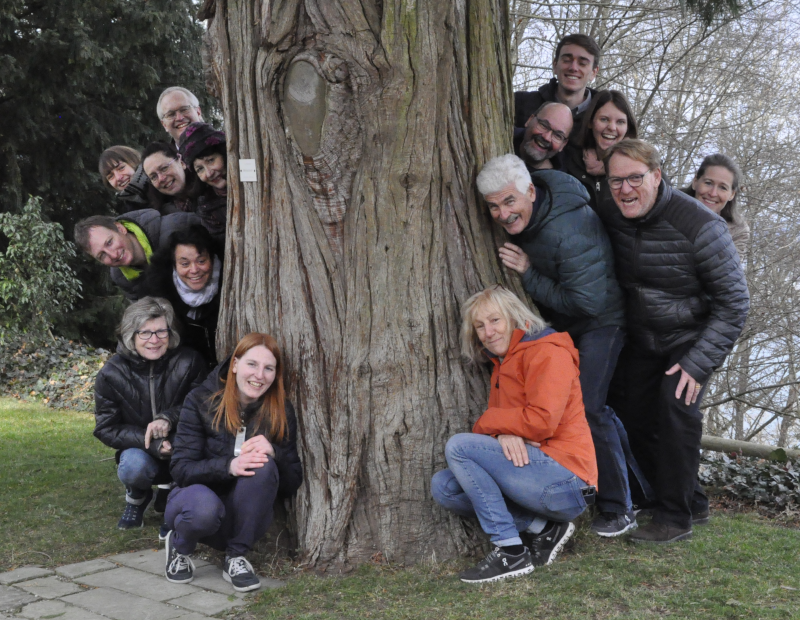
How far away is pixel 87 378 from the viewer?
1050 centimetres

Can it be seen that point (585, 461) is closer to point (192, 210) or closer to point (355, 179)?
point (355, 179)

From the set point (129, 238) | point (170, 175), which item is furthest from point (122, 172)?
point (129, 238)

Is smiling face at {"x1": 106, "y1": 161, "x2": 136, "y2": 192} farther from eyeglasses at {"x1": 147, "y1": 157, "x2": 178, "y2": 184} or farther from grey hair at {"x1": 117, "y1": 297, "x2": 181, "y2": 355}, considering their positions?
grey hair at {"x1": 117, "y1": 297, "x2": 181, "y2": 355}

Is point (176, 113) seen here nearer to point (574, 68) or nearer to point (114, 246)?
point (114, 246)

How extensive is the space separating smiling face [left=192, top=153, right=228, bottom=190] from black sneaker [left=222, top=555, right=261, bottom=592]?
2.16 meters

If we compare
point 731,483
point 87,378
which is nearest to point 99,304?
point 87,378

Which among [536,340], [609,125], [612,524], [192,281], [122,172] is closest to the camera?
[536,340]

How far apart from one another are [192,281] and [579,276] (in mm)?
2286

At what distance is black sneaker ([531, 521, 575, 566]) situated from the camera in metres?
3.81

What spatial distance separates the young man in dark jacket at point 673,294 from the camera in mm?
3945

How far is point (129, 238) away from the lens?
A: 4887 mm

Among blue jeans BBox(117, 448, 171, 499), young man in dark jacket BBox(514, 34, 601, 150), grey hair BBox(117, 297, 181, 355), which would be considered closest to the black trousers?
young man in dark jacket BBox(514, 34, 601, 150)

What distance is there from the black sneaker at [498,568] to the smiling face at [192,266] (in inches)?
91.7

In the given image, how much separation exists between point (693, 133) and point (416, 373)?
752cm
